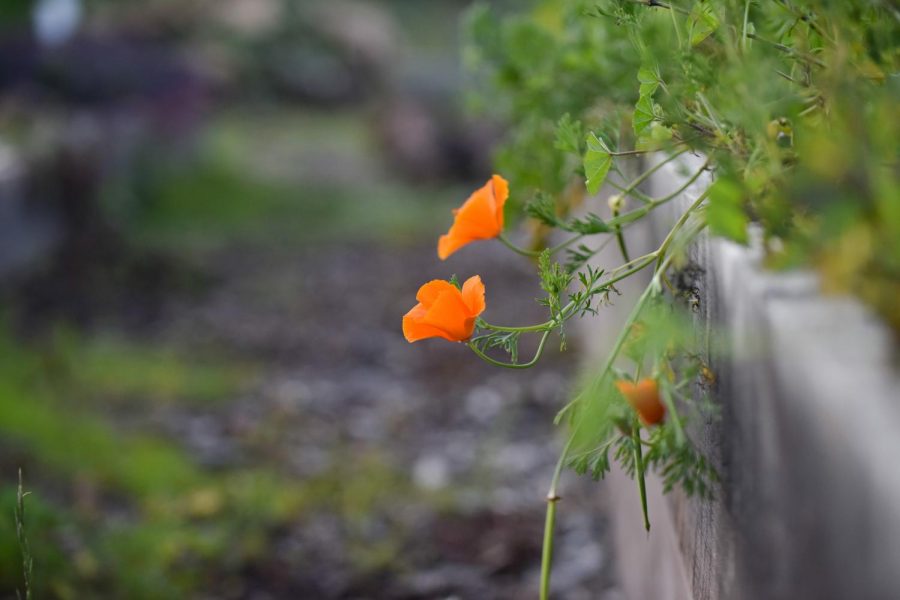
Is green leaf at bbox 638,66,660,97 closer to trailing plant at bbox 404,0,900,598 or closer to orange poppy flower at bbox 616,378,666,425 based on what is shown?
trailing plant at bbox 404,0,900,598

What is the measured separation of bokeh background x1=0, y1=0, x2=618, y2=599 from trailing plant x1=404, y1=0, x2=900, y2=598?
1.00 meters

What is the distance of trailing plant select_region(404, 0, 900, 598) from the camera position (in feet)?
1.64

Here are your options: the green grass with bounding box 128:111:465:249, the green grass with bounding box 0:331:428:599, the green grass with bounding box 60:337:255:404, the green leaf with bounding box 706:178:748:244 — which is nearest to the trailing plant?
the green leaf with bounding box 706:178:748:244

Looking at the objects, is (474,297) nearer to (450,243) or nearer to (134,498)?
(450,243)

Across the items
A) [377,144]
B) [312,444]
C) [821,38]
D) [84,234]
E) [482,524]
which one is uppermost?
[377,144]

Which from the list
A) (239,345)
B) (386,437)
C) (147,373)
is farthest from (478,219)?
(239,345)

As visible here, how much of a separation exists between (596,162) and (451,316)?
0.64 feet

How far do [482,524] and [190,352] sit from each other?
165 centimetres

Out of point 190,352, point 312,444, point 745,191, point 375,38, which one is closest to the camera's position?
point 745,191

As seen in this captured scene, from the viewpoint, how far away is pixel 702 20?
0.77m

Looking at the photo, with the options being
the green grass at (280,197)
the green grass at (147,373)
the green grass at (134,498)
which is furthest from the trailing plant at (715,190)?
the green grass at (280,197)

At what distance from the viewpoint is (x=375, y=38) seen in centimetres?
842

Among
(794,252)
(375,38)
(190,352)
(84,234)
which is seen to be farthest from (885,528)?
(375,38)

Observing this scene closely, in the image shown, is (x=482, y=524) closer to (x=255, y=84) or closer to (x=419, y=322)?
(x=419, y=322)
